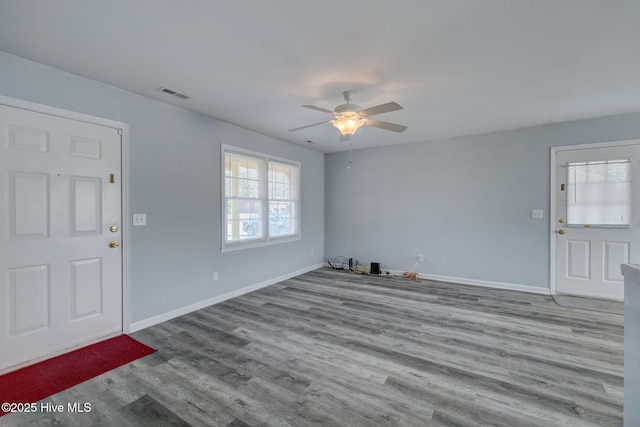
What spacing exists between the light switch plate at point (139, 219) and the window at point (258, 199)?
42.1 inches

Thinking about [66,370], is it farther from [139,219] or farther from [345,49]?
[345,49]

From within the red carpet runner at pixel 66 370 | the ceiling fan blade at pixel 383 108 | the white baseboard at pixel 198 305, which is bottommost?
the red carpet runner at pixel 66 370

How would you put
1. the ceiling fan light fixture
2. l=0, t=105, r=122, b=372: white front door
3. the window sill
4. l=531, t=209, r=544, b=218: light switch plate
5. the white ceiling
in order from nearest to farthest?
1. the white ceiling
2. l=0, t=105, r=122, b=372: white front door
3. the ceiling fan light fixture
4. the window sill
5. l=531, t=209, r=544, b=218: light switch plate

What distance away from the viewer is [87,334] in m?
2.74

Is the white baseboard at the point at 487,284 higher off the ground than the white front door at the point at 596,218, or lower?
lower

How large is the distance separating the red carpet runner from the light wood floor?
0.15 meters

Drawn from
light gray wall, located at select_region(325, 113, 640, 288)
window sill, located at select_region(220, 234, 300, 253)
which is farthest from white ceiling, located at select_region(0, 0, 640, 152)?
window sill, located at select_region(220, 234, 300, 253)

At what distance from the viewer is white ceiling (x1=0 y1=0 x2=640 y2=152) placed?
1795 millimetres

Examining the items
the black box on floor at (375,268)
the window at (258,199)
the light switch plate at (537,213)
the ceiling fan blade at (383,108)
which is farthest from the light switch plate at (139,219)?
the light switch plate at (537,213)

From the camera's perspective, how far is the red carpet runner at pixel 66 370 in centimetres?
204

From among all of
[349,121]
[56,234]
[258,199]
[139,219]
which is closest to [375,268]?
[258,199]

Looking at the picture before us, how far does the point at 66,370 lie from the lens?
91.4 inches

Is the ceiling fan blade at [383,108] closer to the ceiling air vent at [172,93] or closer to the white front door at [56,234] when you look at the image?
the ceiling air vent at [172,93]

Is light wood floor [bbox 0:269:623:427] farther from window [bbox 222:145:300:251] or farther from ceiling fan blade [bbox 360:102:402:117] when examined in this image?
ceiling fan blade [bbox 360:102:402:117]
